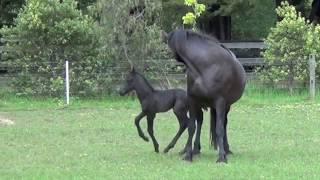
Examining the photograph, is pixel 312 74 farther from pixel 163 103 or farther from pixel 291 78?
pixel 163 103

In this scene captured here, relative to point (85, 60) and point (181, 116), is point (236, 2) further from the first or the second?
point (181, 116)

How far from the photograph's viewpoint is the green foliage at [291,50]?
2144 centimetres

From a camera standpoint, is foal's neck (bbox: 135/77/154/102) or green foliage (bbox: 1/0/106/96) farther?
green foliage (bbox: 1/0/106/96)

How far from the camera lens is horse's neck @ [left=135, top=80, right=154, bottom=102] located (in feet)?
37.2

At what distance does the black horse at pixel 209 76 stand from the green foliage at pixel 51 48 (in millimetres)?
10520

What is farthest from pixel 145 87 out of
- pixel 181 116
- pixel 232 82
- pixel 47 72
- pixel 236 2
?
pixel 236 2

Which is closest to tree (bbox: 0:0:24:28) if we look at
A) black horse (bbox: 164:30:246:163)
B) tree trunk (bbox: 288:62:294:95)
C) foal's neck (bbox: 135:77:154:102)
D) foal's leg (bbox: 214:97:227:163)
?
tree trunk (bbox: 288:62:294:95)

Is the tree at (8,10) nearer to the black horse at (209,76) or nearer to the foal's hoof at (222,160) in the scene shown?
the black horse at (209,76)

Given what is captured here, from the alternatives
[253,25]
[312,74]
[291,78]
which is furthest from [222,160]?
[253,25]

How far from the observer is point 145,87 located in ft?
37.3

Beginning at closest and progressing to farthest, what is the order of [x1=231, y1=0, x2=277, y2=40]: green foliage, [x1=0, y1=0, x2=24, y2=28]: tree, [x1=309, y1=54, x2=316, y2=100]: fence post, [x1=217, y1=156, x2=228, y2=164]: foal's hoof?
[x1=217, y1=156, x2=228, y2=164]: foal's hoof, [x1=309, y1=54, x2=316, y2=100]: fence post, [x1=0, y1=0, x2=24, y2=28]: tree, [x1=231, y1=0, x2=277, y2=40]: green foliage

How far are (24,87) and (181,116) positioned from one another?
10951mm

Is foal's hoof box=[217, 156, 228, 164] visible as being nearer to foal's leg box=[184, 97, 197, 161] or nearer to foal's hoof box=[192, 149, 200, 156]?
foal's leg box=[184, 97, 197, 161]

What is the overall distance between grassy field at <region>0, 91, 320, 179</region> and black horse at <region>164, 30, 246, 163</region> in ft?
1.93
